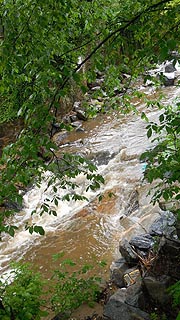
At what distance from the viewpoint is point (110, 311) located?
3.31 m

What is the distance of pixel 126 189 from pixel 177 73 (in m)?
11.0

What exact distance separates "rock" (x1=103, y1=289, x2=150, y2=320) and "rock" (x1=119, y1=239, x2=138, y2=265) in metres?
0.56

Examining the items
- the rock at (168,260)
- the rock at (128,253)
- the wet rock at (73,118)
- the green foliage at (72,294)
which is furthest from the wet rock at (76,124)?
the rock at (168,260)

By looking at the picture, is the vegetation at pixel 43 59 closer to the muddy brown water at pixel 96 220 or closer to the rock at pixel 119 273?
the muddy brown water at pixel 96 220

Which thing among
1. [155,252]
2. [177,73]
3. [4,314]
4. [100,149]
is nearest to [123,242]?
[155,252]

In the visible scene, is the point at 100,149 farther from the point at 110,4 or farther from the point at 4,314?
the point at 4,314

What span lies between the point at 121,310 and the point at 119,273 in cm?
88

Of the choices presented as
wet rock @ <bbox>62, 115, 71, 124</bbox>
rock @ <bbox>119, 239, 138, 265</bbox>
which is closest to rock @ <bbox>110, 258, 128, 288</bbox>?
rock @ <bbox>119, 239, 138, 265</bbox>

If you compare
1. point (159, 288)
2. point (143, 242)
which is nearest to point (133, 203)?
point (143, 242)

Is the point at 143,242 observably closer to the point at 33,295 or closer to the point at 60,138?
the point at 33,295

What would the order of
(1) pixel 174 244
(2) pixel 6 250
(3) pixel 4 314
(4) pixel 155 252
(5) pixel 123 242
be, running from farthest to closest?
(2) pixel 6 250, (5) pixel 123 242, (4) pixel 155 252, (1) pixel 174 244, (3) pixel 4 314

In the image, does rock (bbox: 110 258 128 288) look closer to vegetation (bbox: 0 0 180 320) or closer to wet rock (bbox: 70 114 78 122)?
vegetation (bbox: 0 0 180 320)

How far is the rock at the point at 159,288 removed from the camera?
9.82 feet

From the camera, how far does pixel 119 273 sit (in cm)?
411
